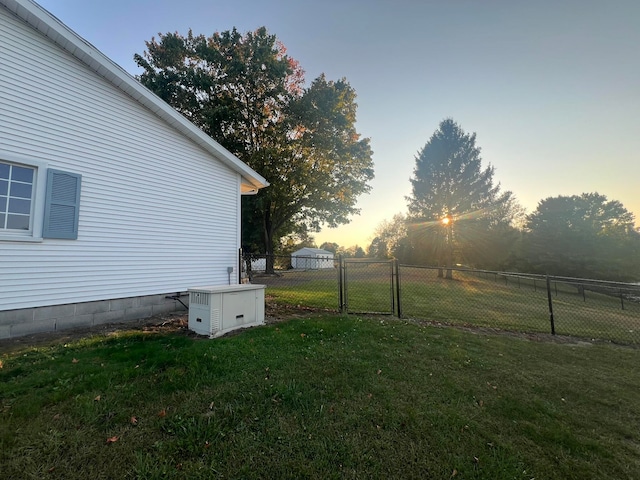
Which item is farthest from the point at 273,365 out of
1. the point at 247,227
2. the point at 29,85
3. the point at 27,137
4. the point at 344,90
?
the point at 247,227

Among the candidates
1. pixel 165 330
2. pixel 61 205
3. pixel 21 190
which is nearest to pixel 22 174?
pixel 21 190

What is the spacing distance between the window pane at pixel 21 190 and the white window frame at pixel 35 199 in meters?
0.07

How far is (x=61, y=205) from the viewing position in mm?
4926

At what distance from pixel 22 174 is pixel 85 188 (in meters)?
0.84

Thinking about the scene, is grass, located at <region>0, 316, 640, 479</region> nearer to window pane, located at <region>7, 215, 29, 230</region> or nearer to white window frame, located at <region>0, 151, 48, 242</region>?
white window frame, located at <region>0, 151, 48, 242</region>

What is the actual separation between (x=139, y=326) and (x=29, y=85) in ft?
15.9

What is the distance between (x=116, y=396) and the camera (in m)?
2.58

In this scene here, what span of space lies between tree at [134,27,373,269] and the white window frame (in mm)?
12854

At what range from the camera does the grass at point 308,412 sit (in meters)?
1.91

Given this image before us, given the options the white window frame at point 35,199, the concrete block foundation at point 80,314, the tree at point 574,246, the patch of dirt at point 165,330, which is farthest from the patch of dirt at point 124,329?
the tree at point 574,246

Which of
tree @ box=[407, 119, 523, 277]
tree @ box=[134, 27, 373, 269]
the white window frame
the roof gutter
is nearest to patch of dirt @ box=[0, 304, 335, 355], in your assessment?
the white window frame

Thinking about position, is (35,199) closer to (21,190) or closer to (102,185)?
(21,190)

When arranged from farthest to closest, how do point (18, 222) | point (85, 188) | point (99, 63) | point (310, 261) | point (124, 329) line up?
point (310, 261) < point (99, 63) < point (85, 188) < point (124, 329) < point (18, 222)

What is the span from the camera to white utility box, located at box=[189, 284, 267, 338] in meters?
4.52
